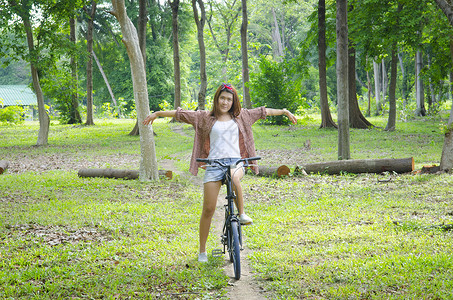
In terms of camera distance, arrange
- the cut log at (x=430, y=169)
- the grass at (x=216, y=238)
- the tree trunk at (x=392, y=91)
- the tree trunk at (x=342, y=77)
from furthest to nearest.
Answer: the tree trunk at (x=392, y=91) → the tree trunk at (x=342, y=77) → the cut log at (x=430, y=169) → the grass at (x=216, y=238)

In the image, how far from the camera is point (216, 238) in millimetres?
6715

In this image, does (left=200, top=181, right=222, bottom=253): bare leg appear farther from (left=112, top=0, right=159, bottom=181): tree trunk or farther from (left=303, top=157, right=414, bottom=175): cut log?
(left=303, top=157, right=414, bottom=175): cut log

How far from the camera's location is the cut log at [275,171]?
11836 millimetres

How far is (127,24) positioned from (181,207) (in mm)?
5212

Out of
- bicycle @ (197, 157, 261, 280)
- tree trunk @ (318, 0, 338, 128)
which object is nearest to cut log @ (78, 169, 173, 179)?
bicycle @ (197, 157, 261, 280)

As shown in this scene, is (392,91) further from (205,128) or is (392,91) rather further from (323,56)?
(205,128)

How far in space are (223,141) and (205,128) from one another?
0.87ft

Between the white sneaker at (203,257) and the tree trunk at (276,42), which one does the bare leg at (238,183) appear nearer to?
the white sneaker at (203,257)

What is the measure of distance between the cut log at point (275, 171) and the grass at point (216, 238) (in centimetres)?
22

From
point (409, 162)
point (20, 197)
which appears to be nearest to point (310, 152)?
point (409, 162)

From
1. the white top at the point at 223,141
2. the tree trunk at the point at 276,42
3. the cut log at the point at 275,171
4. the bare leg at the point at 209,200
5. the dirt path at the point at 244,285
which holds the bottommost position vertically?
the dirt path at the point at 244,285

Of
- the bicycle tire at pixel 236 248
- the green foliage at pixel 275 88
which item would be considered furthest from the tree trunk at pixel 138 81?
the green foliage at pixel 275 88

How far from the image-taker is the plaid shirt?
5.24m

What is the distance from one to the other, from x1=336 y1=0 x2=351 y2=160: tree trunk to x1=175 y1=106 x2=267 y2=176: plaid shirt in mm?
8138
